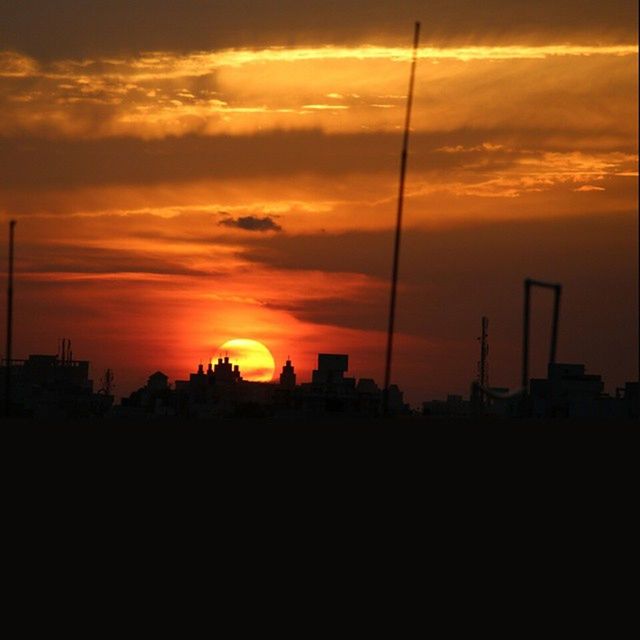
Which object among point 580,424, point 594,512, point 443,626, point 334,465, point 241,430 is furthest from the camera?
point 580,424

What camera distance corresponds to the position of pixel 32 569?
11125 mm

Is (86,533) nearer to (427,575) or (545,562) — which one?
(427,575)

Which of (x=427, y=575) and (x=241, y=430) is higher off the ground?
(x=241, y=430)

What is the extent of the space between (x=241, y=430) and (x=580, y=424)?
3349 mm

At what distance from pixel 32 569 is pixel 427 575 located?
2.94 meters

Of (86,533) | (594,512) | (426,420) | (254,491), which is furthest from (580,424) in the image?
(86,533)

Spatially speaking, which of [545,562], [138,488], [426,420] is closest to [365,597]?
Answer: [545,562]

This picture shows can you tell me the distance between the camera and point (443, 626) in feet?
34.4

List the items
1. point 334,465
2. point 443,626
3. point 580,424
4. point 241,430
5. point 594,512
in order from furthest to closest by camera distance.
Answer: point 580,424 → point 241,430 → point 334,465 → point 594,512 → point 443,626

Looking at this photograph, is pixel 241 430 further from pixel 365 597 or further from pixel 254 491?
pixel 365 597

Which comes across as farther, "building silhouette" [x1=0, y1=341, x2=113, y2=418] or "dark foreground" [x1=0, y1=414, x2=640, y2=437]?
"building silhouette" [x1=0, y1=341, x2=113, y2=418]

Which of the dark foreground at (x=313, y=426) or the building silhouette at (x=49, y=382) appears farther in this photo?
the building silhouette at (x=49, y=382)

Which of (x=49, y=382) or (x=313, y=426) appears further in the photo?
(x=49, y=382)

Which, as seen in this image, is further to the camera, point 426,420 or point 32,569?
point 426,420
